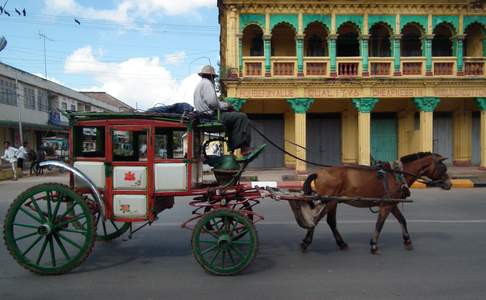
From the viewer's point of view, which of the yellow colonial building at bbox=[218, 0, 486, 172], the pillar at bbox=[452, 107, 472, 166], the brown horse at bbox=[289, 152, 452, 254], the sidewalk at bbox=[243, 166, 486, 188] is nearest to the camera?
the brown horse at bbox=[289, 152, 452, 254]

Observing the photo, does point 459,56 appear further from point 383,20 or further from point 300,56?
point 300,56

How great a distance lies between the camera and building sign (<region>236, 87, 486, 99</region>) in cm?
1568

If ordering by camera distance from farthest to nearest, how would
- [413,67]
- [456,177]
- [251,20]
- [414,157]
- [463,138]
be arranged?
[463,138] < [413,67] < [251,20] < [456,177] < [414,157]

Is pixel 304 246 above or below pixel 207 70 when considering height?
below

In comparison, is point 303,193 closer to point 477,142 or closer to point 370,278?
point 370,278

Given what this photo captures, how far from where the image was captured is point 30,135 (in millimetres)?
30438

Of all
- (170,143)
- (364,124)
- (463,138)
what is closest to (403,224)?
(170,143)

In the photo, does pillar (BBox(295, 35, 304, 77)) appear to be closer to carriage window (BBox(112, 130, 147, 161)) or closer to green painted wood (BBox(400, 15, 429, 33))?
green painted wood (BBox(400, 15, 429, 33))

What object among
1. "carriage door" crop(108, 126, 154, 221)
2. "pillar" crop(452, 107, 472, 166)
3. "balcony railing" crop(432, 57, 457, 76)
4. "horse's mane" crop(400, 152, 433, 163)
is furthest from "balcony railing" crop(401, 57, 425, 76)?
"carriage door" crop(108, 126, 154, 221)

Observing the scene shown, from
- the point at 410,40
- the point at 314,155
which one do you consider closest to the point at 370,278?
the point at 314,155

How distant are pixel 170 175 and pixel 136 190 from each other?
451 millimetres

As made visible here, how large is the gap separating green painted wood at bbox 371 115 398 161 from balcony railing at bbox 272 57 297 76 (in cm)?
538

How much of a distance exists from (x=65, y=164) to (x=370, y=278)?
385 cm

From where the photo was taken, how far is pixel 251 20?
1559cm
